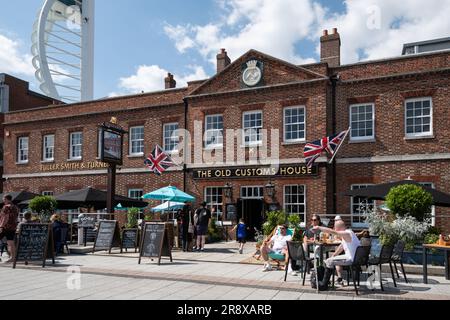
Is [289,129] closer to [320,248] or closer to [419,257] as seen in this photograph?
[419,257]

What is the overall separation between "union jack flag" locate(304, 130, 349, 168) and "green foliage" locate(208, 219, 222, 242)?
5.15m

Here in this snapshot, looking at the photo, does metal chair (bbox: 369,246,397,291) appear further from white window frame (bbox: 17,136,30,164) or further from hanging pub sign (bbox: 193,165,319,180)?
white window frame (bbox: 17,136,30,164)

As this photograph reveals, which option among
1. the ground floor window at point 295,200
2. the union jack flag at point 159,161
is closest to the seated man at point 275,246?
the ground floor window at point 295,200

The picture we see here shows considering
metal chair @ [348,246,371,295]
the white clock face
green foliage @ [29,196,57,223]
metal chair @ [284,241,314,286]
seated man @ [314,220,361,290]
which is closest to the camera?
metal chair @ [348,246,371,295]

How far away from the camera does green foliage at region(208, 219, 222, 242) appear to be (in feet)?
60.5

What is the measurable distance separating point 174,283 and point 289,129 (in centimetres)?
1122

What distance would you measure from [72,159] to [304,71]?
547 inches

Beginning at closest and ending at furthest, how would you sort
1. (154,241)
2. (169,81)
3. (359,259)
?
1. (359,259)
2. (154,241)
3. (169,81)

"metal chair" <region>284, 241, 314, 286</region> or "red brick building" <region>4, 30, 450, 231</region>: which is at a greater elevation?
"red brick building" <region>4, 30, 450, 231</region>

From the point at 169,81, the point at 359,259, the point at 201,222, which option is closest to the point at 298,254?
the point at 359,259

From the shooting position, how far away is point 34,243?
11289mm

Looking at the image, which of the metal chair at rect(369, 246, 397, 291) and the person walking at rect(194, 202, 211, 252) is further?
the person walking at rect(194, 202, 211, 252)

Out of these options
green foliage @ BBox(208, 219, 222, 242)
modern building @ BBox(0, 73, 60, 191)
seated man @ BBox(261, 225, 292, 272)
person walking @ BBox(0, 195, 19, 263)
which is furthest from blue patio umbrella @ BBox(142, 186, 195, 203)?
modern building @ BBox(0, 73, 60, 191)

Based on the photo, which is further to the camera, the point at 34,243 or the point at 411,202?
the point at 34,243
